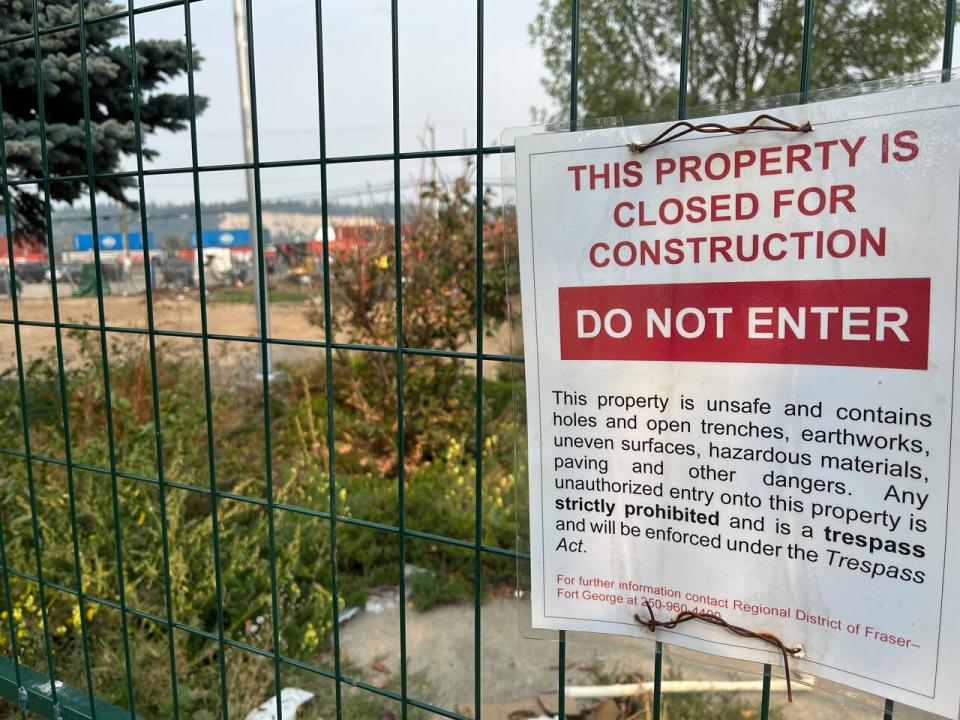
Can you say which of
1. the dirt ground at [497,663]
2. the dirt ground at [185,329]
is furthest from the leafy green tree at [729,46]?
the dirt ground at [497,663]

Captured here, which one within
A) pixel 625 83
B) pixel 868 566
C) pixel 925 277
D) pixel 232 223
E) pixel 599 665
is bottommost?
pixel 599 665

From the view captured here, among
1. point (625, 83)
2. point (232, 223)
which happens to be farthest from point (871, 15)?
point (232, 223)

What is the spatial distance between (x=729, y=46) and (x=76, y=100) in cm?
1181

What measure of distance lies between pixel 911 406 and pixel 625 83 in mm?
14472

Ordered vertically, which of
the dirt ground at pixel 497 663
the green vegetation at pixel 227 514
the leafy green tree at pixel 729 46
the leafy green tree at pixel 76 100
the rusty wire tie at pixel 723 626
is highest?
the leafy green tree at pixel 729 46

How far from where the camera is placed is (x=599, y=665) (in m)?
2.92

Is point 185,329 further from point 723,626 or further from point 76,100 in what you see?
point 723,626

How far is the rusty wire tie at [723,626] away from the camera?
990 mm

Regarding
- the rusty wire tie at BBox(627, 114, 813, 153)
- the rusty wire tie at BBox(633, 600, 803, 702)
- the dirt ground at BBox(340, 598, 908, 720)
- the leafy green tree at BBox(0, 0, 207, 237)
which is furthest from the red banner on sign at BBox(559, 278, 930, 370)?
the leafy green tree at BBox(0, 0, 207, 237)

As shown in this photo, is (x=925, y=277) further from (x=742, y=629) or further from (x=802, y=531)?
(x=742, y=629)

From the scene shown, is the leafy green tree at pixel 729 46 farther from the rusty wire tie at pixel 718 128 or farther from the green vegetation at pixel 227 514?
the rusty wire tie at pixel 718 128

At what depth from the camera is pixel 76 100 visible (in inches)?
201

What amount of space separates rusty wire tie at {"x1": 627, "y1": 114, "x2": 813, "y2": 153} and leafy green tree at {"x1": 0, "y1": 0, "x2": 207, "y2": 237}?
13.5ft

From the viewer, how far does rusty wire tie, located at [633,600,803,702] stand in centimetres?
99
